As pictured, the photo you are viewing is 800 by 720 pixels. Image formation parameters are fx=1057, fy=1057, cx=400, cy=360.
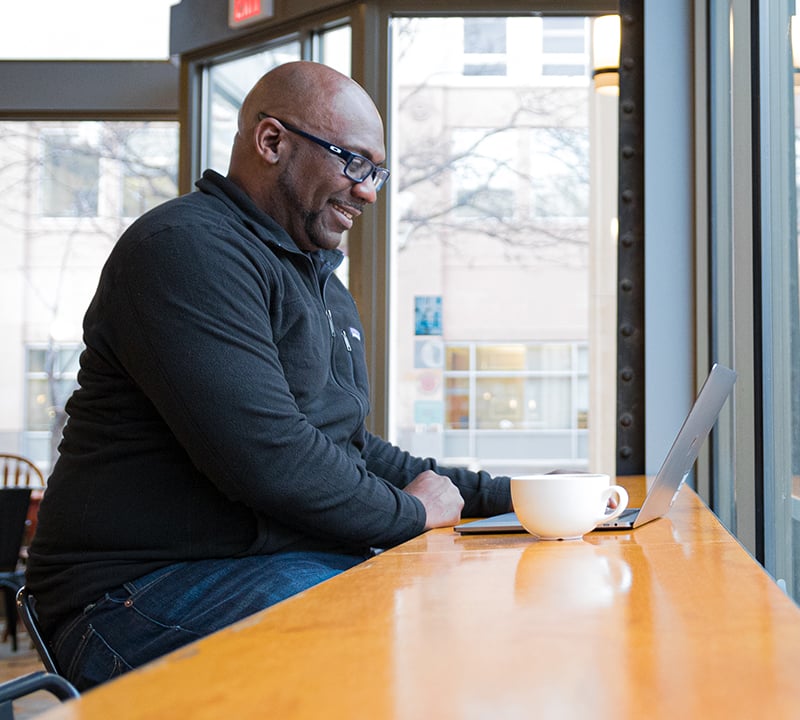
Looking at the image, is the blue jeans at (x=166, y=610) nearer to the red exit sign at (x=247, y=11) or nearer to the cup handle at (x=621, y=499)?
the cup handle at (x=621, y=499)

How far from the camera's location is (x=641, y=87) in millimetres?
2521

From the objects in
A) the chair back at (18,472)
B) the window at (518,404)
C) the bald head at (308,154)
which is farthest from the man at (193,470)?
the chair back at (18,472)

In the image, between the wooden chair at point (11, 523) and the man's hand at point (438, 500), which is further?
the wooden chair at point (11, 523)

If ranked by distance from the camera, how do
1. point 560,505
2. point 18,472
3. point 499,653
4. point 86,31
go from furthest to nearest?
point 18,472 < point 86,31 < point 560,505 < point 499,653

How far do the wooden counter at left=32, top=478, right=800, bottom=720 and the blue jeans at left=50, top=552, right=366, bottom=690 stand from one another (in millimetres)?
399

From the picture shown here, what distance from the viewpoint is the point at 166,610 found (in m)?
1.23

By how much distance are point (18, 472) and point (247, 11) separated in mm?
2788

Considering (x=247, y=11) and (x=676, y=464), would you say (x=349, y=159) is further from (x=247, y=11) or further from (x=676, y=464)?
(x=247, y=11)

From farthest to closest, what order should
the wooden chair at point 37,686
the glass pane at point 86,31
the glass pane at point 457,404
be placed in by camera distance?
1. the glass pane at point 86,31
2. the glass pane at point 457,404
3. the wooden chair at point 37,686

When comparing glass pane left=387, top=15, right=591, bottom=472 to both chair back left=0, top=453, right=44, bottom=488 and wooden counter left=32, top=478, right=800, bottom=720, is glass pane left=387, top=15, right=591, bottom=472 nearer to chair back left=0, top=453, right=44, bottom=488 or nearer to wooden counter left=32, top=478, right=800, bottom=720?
chair back left=0, top=453, right=44, bottom=488

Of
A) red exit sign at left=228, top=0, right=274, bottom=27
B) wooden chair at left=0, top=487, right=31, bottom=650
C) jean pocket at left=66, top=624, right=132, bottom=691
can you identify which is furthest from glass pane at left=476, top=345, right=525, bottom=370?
jean pocket at left=66, top=624, right=132, bottom=691

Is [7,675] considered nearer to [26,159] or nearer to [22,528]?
[22,528]

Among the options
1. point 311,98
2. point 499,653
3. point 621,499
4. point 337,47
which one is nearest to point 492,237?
point 337,47

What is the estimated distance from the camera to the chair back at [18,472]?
18.8 ft
